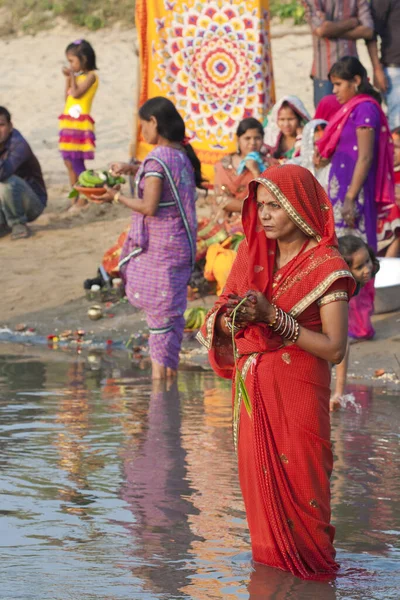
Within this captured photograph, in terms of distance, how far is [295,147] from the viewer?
10555mm

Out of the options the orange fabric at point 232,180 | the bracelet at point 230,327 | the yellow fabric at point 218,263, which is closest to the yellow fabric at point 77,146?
the orange fabric at point 232,180

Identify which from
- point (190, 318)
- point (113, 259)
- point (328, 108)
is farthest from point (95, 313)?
point (328, 108)

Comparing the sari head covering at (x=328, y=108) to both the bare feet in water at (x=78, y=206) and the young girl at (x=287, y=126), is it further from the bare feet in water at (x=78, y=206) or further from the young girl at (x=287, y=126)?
the bare feet in water at (x=78, y=206)

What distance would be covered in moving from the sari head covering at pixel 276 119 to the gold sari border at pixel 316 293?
6.97 meters

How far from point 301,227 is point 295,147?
6.22m

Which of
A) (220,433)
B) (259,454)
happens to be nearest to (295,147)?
(220,433)

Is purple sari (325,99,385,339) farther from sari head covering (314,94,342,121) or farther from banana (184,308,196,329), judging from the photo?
banana (184,308,196,329)

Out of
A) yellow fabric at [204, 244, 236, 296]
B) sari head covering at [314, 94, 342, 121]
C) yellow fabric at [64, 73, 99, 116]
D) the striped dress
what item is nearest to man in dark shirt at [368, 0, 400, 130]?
sari head covering at [314, 94, 342, 121]

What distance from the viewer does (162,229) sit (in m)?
8.45

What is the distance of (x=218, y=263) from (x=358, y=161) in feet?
6.45

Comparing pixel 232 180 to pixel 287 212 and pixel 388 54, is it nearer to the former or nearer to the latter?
pixel 388 54

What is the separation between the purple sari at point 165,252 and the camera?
8.24 meters

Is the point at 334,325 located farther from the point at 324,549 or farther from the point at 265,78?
the point at 265,78

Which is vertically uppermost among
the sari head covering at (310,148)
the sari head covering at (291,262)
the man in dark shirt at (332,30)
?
the man in dark shirt at (332,30)
